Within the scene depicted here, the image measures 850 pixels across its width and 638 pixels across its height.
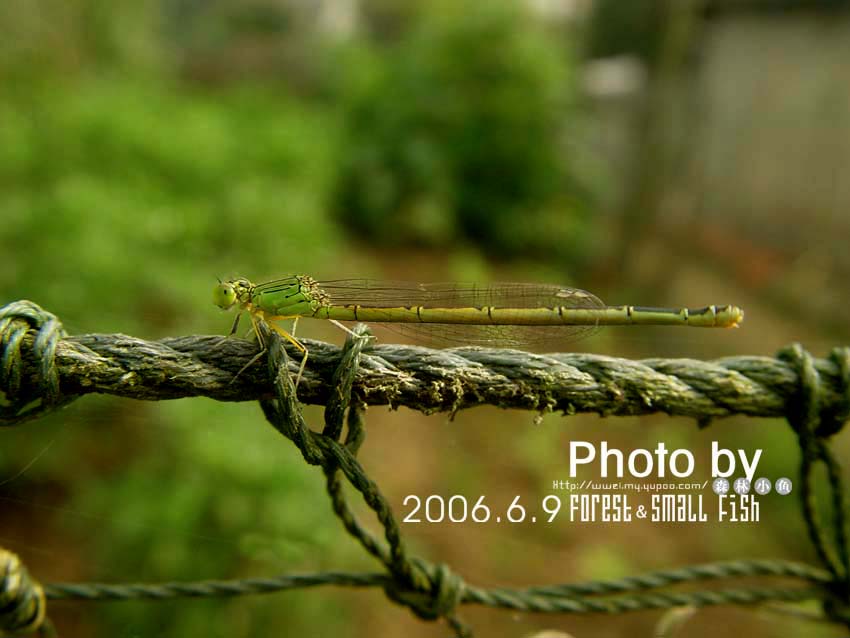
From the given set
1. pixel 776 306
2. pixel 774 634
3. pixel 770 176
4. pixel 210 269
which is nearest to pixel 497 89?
pixel 770 176

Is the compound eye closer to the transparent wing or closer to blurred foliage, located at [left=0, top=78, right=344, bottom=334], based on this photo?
the transparent wing

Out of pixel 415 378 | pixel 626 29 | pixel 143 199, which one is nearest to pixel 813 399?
pixel 415 378

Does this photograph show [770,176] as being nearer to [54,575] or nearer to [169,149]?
[169,149]

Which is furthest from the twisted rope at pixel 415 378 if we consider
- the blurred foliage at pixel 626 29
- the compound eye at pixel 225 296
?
the blurred foliage at pixel 626 29

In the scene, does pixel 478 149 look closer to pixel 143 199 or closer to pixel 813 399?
pixel 143 199

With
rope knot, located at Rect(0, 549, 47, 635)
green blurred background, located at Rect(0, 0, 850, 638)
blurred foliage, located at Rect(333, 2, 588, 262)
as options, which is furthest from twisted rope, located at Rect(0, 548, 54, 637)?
blurred foliage, located at Rect(333, 2, 588, 262)
